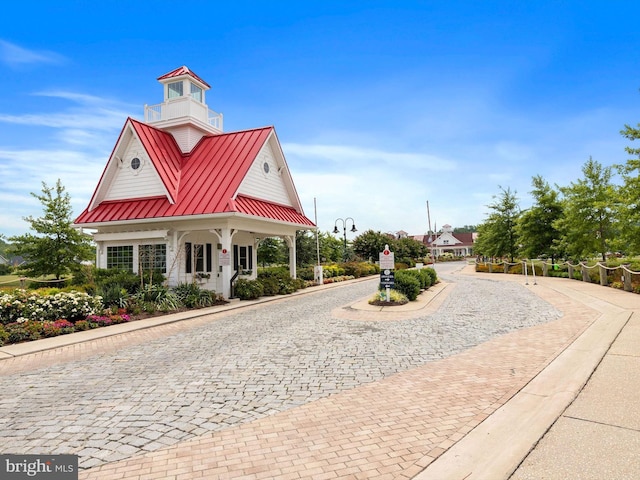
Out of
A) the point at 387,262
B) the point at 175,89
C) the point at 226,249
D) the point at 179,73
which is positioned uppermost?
the point at 179,73

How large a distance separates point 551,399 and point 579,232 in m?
24.4

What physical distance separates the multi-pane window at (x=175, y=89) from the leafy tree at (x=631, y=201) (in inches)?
861

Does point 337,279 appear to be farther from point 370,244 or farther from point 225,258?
point 370,244

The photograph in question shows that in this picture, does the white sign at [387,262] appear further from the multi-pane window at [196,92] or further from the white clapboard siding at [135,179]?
the multi-pane window at [196,92]

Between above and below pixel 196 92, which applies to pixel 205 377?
below

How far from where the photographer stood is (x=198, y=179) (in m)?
19.5

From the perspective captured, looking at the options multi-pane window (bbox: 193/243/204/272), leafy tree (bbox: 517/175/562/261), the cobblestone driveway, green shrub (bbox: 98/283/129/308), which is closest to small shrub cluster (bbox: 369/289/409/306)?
the cobblestone driveway

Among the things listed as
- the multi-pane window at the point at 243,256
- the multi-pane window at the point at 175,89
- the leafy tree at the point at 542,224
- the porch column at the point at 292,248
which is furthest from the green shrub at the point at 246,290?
the leafy tree at the point at 542,224

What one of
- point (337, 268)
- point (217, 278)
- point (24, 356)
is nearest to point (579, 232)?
point (337, 268)

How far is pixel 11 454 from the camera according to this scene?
425cm

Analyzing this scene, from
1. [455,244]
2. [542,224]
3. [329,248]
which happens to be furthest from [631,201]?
[455,244]

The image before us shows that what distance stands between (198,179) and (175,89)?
262 inches

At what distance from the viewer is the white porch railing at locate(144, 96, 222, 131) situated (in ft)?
72.1

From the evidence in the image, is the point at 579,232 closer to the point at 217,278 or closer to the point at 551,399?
the point at 217,278
